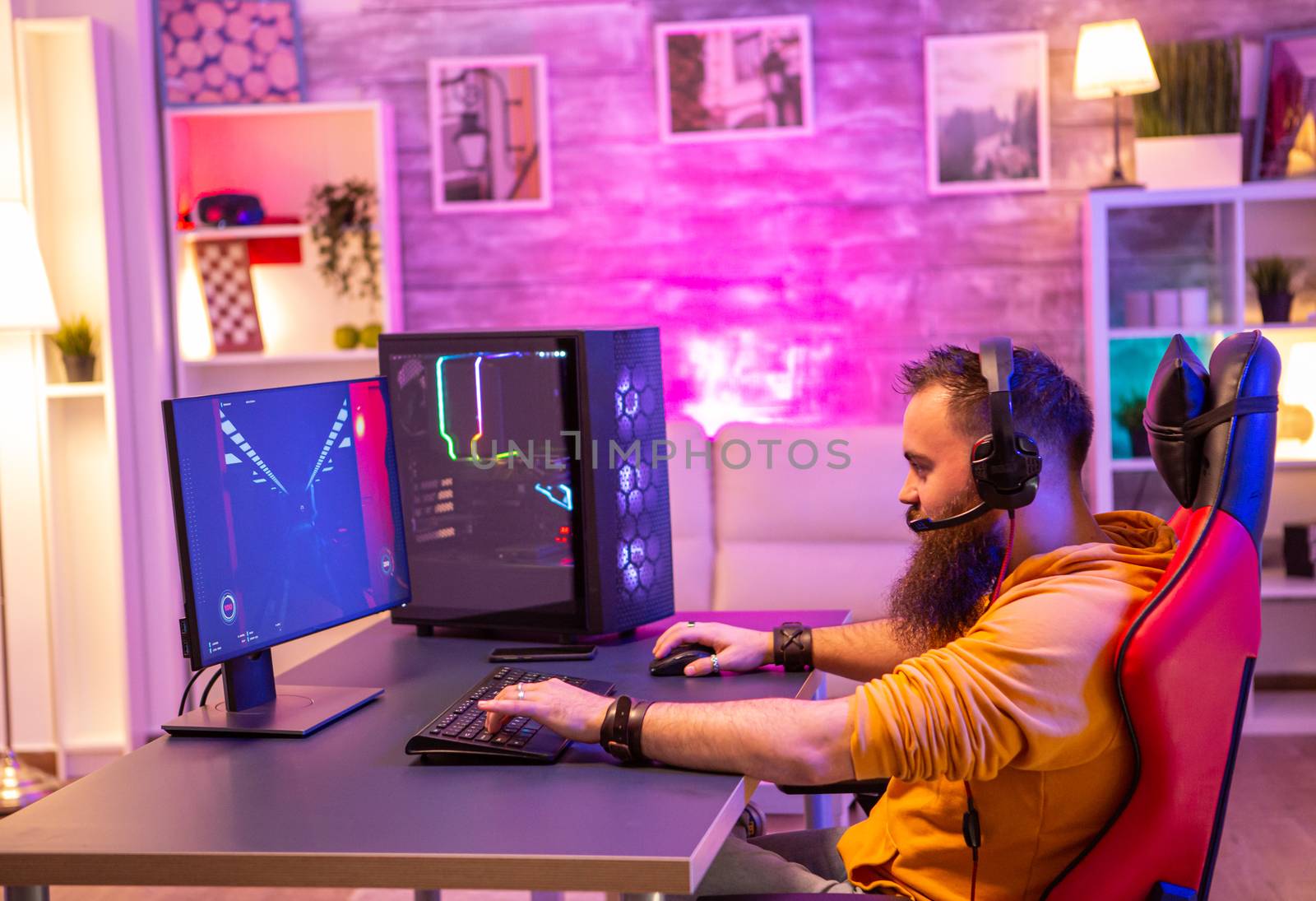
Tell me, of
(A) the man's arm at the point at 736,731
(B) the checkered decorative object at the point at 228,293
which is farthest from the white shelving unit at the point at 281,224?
(A) the man's arm at the point at 736,731

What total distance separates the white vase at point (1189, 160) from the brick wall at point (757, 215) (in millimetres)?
176

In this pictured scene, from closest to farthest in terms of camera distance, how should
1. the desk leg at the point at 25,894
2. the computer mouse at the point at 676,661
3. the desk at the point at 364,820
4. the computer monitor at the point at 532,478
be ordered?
the desk at the point at 364,820 < the desk leg at the point at 25,894 < the computer mouse at the point at 676,661 < the computer monitor at the point at 532,478

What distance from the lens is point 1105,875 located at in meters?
1.35

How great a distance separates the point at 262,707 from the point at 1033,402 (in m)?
1.06

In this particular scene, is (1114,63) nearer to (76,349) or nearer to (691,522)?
(691,522)

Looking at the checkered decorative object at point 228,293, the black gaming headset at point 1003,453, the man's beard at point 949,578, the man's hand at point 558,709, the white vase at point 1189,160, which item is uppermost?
the white vase at point 1189,160

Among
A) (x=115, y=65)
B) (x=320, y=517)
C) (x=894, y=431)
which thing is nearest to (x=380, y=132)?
(x=115, y=65)

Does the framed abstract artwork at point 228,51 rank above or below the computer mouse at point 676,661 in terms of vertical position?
above

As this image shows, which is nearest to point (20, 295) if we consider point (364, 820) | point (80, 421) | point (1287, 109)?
point (80, 421)

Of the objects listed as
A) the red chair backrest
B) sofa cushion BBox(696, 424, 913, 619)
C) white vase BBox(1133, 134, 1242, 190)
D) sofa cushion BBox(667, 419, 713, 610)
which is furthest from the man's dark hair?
white vase BBox(1133, 134, 1242, 190)

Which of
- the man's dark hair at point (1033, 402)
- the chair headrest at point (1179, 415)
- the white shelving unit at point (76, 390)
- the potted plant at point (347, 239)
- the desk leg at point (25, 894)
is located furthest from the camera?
the potted plant at point (347, 239)

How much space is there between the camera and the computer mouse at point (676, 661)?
185 cm

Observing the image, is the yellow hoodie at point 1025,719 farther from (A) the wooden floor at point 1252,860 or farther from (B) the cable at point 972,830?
(A) the wooden floor at point 1252,860

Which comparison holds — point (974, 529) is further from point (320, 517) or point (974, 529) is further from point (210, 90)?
point (210, 90)
